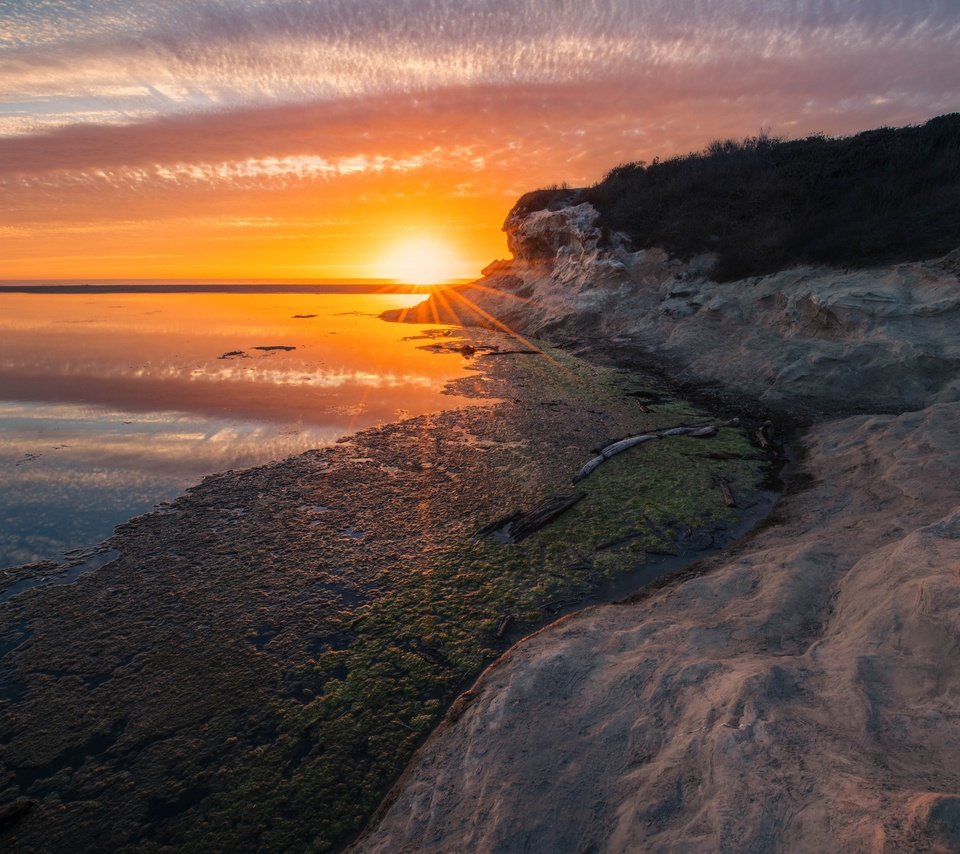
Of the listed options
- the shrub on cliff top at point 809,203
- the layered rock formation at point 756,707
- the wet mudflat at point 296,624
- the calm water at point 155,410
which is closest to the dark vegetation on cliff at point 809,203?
the shrub on cliff top at point 809,203

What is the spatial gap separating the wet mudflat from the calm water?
6.10ft

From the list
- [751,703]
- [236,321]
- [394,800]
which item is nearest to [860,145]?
[751,703]

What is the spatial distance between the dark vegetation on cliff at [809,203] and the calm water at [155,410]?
55.0ft

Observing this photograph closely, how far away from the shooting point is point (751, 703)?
16.2 feet

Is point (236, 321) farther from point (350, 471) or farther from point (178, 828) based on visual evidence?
point (178, 828)

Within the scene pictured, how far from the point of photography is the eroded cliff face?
17031 mm

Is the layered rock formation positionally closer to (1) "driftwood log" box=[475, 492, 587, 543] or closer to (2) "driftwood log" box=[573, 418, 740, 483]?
(1) "driftwood log" box=[475, 492, 587, 543]

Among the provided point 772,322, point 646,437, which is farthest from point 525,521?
point 772,322

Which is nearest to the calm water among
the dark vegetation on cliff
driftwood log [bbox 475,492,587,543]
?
driftwood log [bbox 475,492,587,543]

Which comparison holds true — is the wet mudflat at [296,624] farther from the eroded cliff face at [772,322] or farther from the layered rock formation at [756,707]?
the eroded cliff face at [772,322]

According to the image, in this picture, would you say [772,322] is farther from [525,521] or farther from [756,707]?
[756,707]

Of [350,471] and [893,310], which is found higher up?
[893,310]

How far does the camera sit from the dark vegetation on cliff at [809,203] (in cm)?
2308

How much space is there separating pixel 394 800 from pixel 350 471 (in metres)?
9.33
